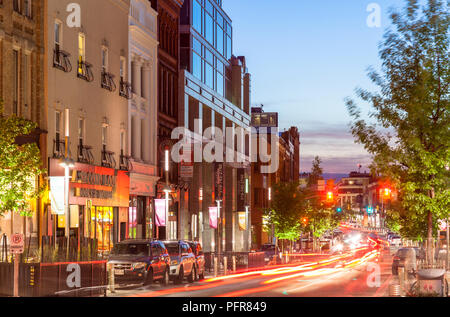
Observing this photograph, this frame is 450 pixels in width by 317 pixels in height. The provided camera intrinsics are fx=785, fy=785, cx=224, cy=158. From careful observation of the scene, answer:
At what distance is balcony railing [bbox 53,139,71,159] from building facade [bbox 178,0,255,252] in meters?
17.4

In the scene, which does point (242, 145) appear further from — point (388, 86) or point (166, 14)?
point (388, 86)

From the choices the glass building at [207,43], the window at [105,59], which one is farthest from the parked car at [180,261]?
the glass building at [207,43]

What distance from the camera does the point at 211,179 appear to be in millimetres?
75188

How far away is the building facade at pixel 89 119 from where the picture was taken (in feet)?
127

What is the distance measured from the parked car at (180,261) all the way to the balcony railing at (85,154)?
330 inches

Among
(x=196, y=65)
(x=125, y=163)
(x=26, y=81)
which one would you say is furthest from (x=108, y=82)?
(x=196, y=65)

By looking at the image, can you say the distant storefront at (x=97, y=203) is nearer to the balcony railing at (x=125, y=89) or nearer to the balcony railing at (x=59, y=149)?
the balcony railing at (x=59, y=149)

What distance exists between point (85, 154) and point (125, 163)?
262 inches

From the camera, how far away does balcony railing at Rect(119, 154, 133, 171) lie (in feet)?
160

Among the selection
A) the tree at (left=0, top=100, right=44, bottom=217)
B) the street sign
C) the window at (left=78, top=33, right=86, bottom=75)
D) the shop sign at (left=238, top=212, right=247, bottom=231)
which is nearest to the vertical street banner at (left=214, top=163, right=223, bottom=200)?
the shop sign at (left=238, top=212, right=247, bottom=231)

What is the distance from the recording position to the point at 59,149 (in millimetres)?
39188

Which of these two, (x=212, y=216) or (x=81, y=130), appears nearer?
(x=81, y=130)

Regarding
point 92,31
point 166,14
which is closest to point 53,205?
point 92,31

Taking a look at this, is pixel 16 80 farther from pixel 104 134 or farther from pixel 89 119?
pixel 104 134
